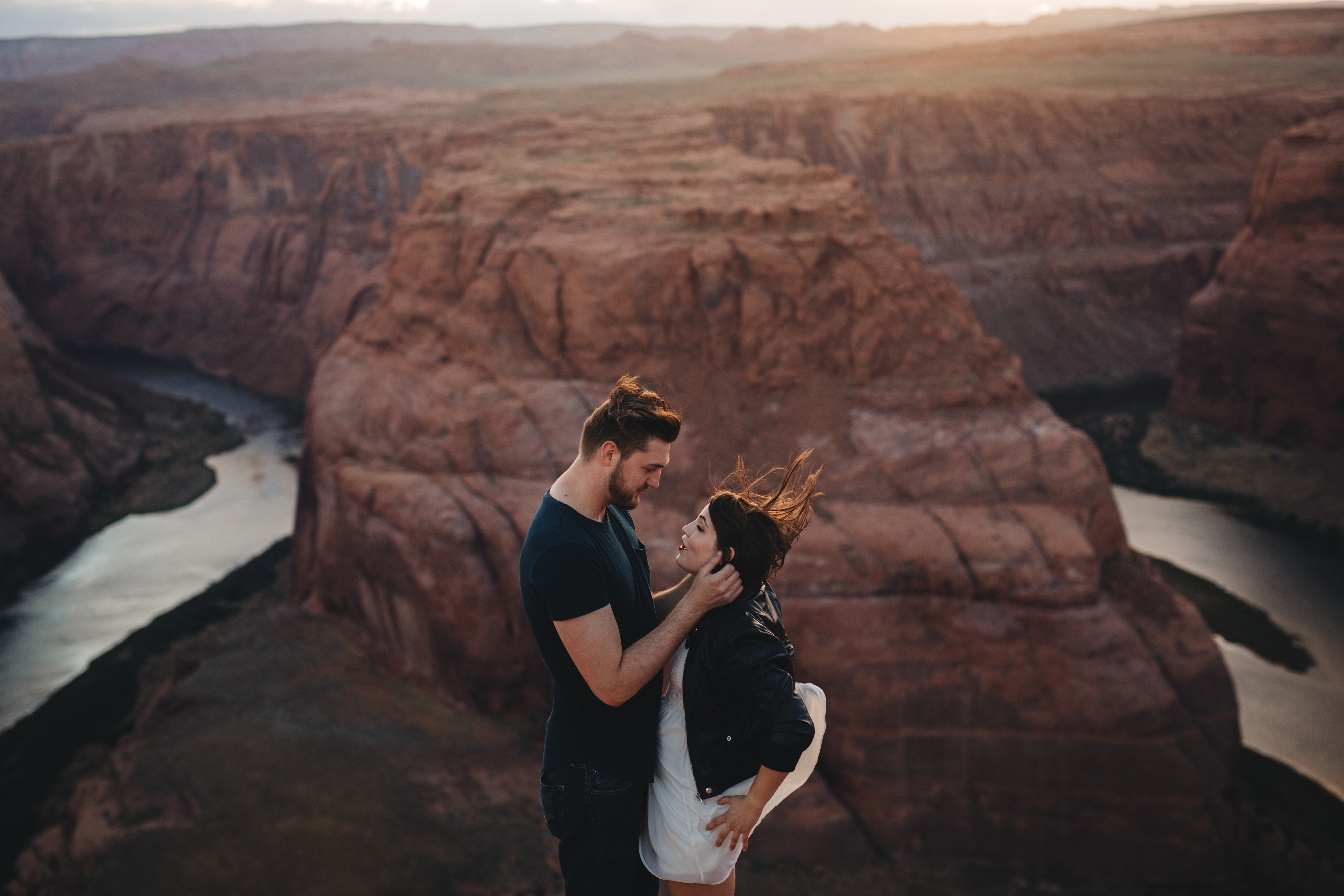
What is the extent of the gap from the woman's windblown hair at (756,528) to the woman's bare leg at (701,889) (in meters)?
1.13

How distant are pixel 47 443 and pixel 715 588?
91.0 feet

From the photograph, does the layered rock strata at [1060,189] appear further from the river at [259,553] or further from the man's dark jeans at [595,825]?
the man's dark jeans at [595,825]

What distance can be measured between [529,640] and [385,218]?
29.5 meters

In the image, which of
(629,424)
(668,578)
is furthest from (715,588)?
(668,578)

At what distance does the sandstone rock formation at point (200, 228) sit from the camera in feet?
125

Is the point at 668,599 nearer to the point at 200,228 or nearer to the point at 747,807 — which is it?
the point at 747,807

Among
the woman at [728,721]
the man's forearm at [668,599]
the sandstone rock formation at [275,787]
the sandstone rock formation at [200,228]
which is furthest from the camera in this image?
the sandstone rock formation at [200,228]

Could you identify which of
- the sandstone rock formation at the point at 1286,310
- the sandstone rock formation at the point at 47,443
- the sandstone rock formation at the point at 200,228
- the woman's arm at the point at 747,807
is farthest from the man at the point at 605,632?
the sandstone rock formation at the point at 200,228

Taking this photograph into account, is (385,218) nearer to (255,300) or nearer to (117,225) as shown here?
(255,300)

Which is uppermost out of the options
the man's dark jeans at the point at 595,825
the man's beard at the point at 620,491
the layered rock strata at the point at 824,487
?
the man's beard at the point at 620,491

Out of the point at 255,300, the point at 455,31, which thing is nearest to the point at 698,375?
the point at 255,300

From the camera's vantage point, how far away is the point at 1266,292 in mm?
25812

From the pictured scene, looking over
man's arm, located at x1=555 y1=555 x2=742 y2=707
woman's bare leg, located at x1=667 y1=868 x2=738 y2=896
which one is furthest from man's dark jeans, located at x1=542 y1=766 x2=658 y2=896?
man's arm, located at x1=555 y1=555 x2=742 y2=707

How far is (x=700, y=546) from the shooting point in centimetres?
332
